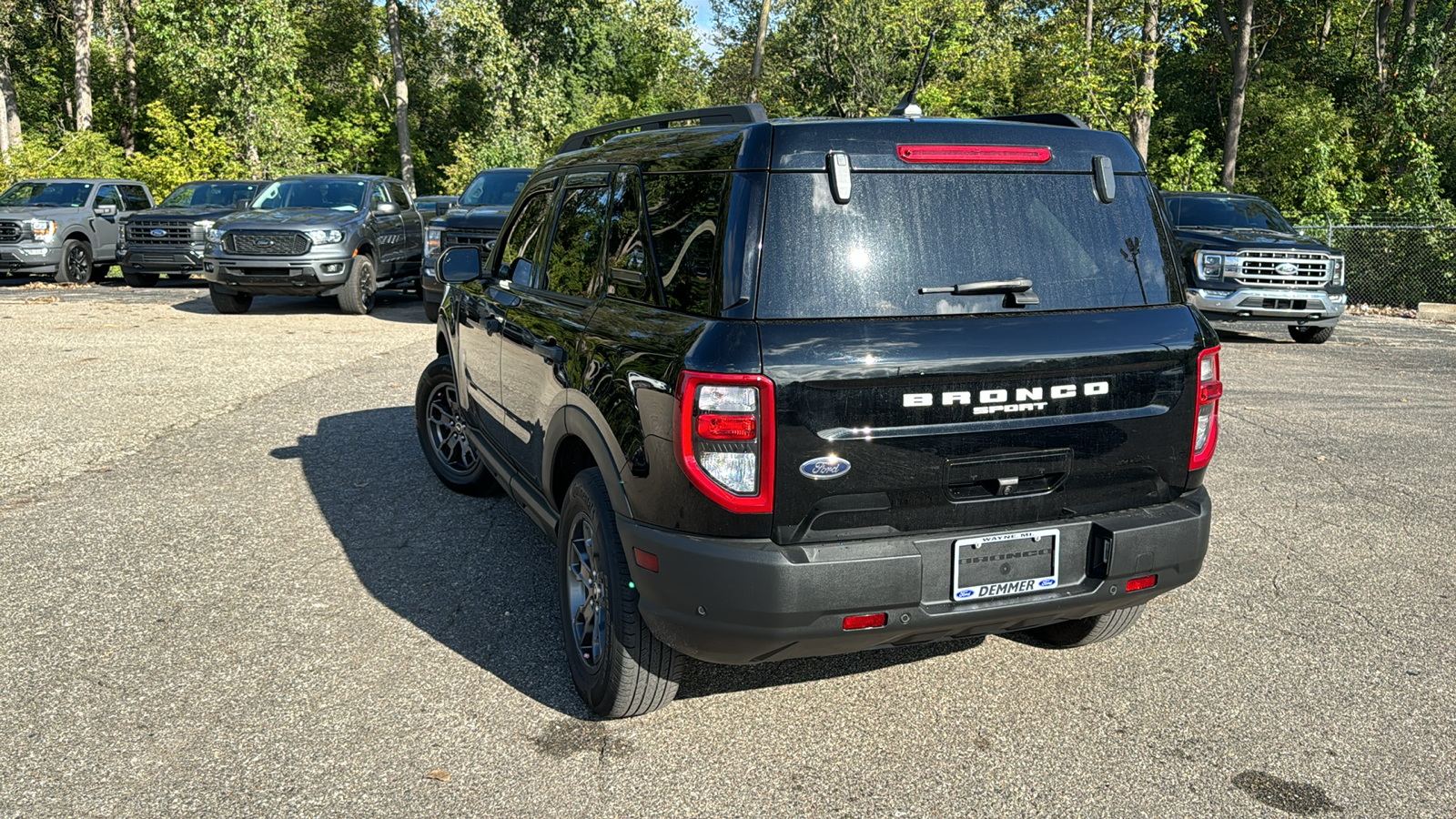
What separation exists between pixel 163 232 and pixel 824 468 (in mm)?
19326

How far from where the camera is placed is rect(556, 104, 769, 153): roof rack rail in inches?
150

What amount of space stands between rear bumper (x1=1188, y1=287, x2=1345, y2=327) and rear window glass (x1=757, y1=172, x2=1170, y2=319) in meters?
11.1

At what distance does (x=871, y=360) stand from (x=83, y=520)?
15.5ft

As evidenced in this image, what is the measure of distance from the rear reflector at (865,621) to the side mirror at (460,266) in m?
2.96

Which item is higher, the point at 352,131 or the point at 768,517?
the point at 352,131

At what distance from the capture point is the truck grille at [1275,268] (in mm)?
13688

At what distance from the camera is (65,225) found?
1980 cm

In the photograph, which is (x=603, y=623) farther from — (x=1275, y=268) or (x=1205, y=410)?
(x=1275, y=268)

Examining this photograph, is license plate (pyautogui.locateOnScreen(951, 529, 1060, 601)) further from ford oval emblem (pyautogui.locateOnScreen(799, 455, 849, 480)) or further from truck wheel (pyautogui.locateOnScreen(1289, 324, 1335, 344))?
truck wheel (pyautogui.locateOnScreen(1289, 324, 1335, 344))

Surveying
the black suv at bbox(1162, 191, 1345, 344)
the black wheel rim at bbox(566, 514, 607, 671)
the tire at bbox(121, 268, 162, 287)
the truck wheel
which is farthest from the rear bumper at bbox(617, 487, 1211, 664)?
the tire at bbox(121, 268, 162, 287)

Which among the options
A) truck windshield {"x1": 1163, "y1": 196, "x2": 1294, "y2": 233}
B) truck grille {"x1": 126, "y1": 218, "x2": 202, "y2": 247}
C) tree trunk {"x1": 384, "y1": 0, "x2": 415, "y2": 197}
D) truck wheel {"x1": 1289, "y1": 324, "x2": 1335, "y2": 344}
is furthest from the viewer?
tree trunk {"x1": 384, "y1": 0, "x2": 415, "y2": 197}

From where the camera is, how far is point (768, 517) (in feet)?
10.0

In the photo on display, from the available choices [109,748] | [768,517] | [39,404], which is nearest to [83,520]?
[109,748]

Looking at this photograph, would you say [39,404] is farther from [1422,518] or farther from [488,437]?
[1422,518]
